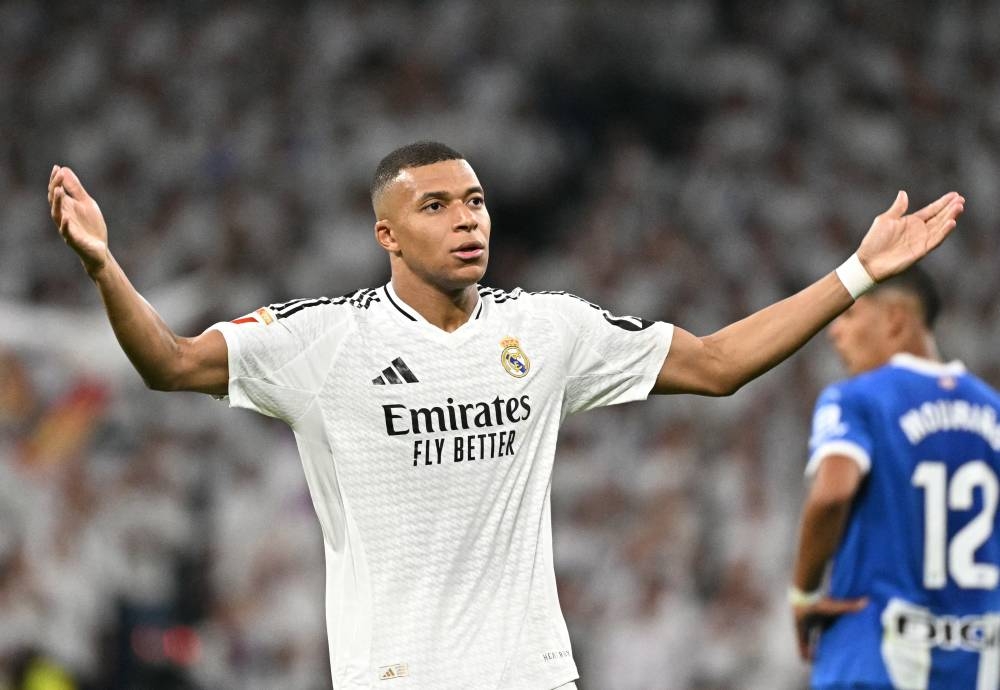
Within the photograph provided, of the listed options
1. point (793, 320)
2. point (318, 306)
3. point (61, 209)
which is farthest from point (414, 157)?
point (793, 320)

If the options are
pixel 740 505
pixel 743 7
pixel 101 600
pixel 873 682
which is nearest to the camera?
pixel 873 682

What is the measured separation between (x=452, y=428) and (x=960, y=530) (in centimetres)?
230

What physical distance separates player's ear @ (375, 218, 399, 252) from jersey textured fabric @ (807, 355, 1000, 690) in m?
1.94

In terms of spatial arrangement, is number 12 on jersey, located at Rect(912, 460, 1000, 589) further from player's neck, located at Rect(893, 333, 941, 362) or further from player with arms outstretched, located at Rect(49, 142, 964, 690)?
player with arms outstretched, located at Rect(49, 142, 964, 690)

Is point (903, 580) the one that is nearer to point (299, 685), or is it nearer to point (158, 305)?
point (299, 685)

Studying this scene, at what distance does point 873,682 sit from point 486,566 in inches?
78.2

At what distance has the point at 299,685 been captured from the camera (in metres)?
9.02

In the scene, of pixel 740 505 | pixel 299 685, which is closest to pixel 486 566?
pixel 299 685

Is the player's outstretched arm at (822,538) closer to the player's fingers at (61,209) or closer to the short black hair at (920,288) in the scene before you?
the short black hair at (920,288)

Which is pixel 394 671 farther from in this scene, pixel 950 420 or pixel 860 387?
pixel 950 420

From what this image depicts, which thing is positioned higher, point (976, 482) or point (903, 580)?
point (976, 482)

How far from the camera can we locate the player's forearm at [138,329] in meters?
Result: 3.47

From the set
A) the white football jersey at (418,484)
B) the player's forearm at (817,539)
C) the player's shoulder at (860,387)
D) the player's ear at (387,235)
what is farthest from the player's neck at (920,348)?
the player's ear at (387,235)

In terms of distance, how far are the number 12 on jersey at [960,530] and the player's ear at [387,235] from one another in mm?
2208
